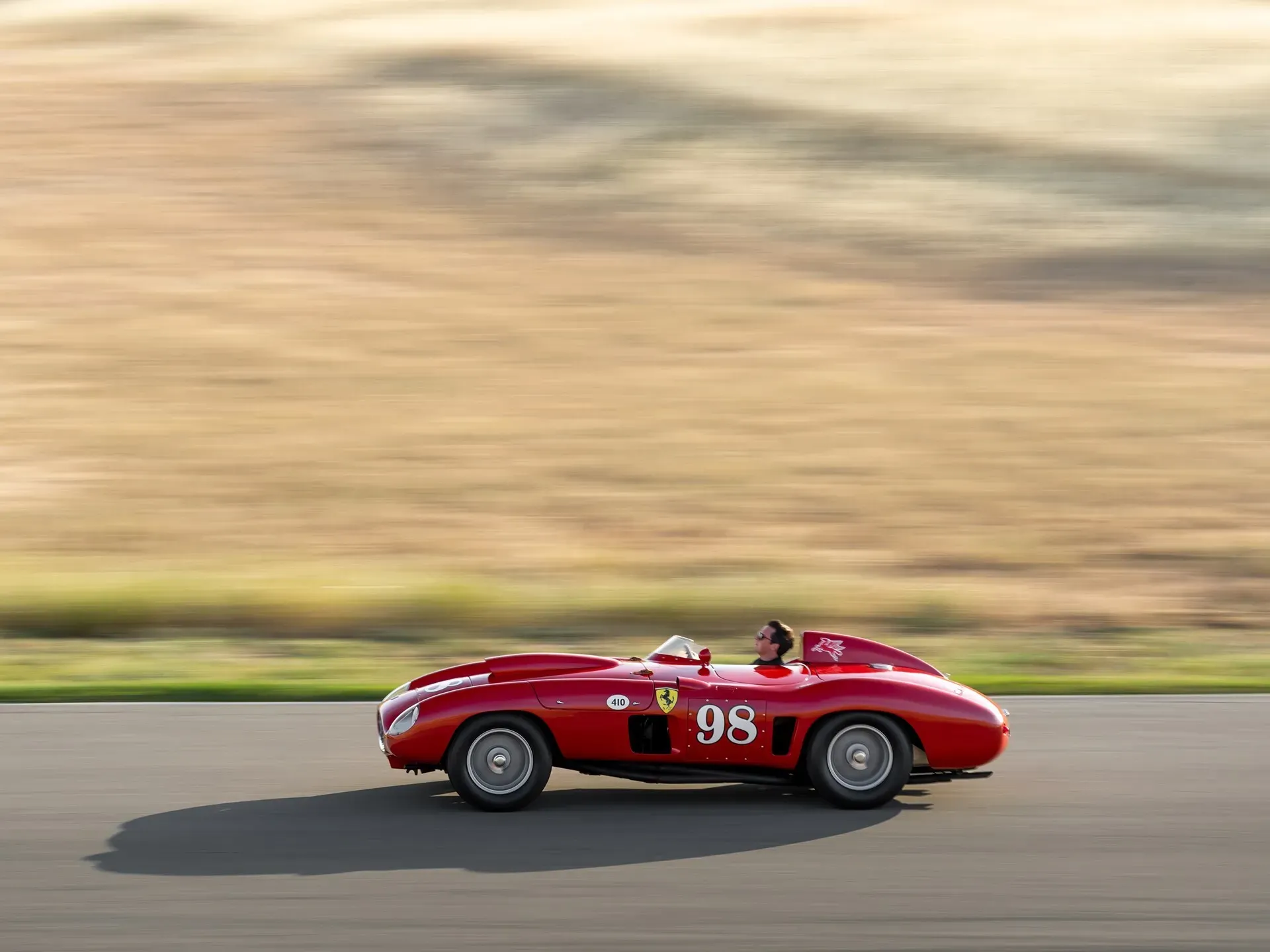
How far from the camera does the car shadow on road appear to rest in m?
5.69

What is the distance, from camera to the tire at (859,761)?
6.32 meters

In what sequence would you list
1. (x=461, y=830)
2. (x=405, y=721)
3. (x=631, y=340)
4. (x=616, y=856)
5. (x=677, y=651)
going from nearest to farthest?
(x=616, y=856)
(x=461, y=830)
(x=405, y=721)
(x=677, y=651)
(x=631, y=340)

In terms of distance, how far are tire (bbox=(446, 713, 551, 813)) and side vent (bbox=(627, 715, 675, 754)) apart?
0.35 metres

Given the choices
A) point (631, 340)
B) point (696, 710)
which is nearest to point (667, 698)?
point (696, 710)

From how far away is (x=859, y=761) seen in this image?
636cm

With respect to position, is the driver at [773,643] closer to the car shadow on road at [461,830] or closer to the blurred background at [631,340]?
the car shadow on road at [461,830]

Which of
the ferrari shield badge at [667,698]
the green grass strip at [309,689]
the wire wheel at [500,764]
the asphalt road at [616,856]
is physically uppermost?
the ferrari shield badge at [667,698]

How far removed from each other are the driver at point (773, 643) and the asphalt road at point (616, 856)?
584 mm

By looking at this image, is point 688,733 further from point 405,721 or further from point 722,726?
point 405,721

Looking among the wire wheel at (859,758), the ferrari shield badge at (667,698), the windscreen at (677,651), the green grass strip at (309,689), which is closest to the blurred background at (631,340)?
the green grass strip at (309,689)

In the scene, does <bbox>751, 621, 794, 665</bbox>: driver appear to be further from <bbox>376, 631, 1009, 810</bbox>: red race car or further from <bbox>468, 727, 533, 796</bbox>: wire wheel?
<bbox>468, 727, 533, 796</bbox>: wire wheel

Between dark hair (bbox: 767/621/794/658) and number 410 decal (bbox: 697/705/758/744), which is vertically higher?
dark hair (bbox: 767/621/794/658)

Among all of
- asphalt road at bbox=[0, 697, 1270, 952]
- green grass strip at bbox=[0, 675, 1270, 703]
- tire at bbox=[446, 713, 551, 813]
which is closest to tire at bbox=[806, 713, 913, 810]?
asphalt road at bbox=[0, 697, 1270, 952]

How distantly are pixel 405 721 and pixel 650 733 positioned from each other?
0.99 metres
